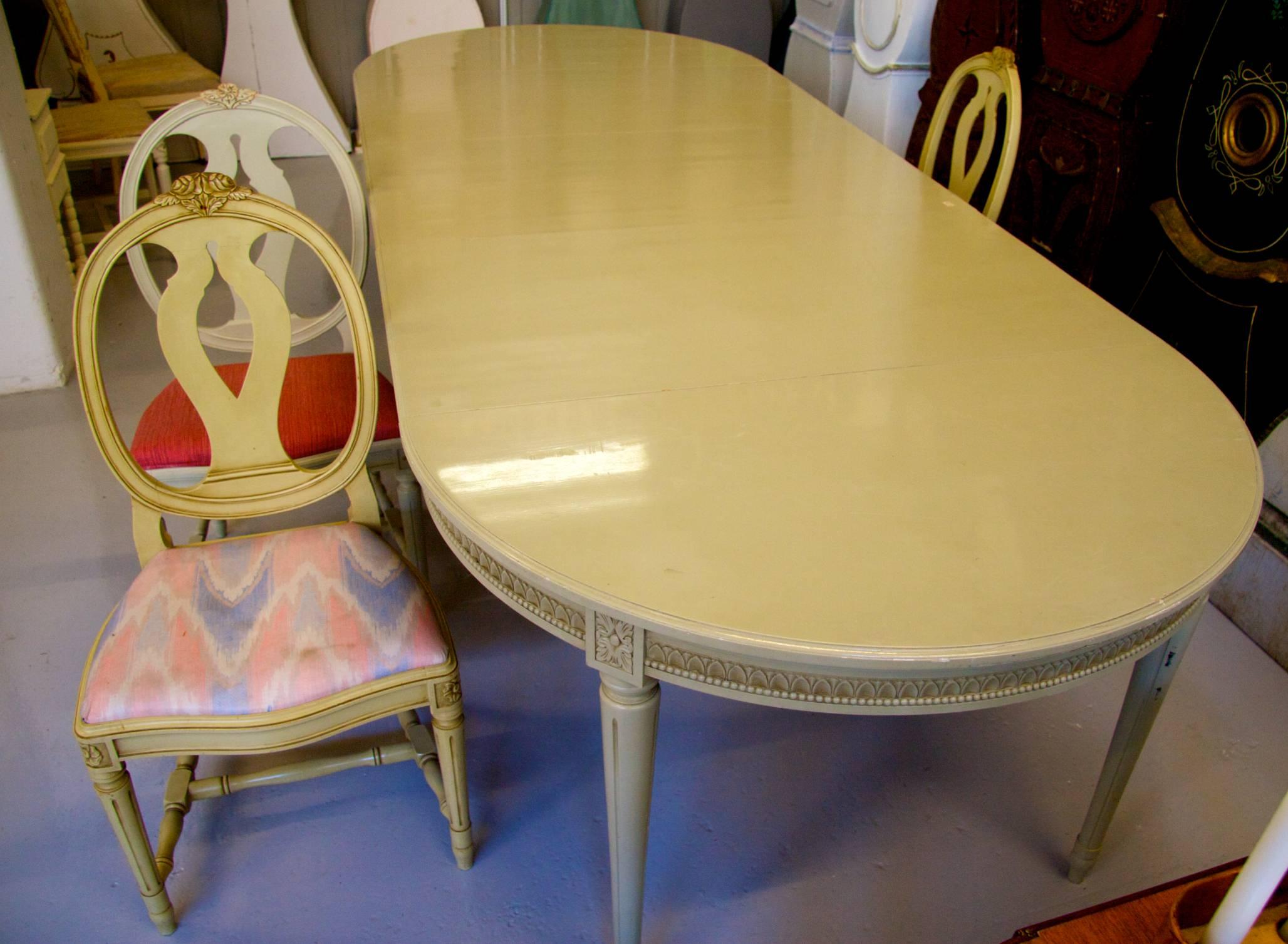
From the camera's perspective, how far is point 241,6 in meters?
4.36

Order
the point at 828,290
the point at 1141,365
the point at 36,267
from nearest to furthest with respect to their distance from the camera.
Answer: the point at 1141,365 → the point at 828,290 → the point at 36,267

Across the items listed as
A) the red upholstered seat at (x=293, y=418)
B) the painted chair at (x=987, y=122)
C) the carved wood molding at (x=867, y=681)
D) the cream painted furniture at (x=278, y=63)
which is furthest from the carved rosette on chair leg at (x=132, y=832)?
the cream painted furniture at (x=278, y=63)

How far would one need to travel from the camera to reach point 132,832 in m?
1.38

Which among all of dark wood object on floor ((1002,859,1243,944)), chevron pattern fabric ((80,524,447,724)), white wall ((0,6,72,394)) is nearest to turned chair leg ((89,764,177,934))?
chevron pattern fabric ((80,524,447,724))

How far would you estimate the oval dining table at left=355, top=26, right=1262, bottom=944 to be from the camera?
3.31ft

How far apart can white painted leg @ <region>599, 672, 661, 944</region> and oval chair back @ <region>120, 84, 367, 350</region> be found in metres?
0.97

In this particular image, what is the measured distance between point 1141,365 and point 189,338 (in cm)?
137

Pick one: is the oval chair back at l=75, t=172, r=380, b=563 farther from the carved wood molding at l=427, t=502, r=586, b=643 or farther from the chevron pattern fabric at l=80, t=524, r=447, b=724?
the carved wood molding at l=427, t=502, r=586, b=643

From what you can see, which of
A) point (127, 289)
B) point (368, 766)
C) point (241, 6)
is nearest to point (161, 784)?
point (368, 766)

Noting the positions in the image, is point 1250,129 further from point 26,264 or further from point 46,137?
point 46,137

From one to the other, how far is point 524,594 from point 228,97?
1.24 metres

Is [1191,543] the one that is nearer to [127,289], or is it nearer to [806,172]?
[806,172]

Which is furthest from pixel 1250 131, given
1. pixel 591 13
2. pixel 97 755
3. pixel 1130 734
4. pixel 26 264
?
pixel 591 13

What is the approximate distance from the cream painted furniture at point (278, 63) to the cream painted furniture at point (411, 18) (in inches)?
13.2
